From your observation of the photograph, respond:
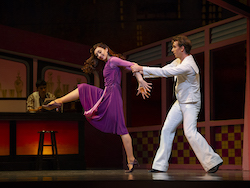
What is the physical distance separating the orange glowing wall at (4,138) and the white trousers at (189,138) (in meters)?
3.23

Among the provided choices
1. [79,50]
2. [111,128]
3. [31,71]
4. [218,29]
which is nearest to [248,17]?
[218,29]

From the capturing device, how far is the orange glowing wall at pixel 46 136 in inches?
256

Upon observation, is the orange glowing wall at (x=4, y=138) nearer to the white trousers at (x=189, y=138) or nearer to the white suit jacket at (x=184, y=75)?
the white trousers at (x=189, y=138)

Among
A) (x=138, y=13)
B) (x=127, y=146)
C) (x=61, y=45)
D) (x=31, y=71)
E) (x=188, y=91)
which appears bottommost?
(x=127, y=146)

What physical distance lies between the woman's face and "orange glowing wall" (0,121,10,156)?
2.92 m

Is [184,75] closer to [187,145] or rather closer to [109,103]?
[109,103]

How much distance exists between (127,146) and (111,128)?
0.87 ft

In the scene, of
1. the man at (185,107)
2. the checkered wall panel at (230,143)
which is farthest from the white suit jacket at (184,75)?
the checkered wall panel at (230,143)

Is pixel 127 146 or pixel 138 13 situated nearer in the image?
pixel 127 146

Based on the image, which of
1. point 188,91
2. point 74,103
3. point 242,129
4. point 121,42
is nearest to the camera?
point 188,91

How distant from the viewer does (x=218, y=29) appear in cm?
587

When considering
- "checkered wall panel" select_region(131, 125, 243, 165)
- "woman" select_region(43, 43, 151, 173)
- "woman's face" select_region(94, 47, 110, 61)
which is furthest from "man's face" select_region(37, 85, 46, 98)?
"woman's face" select_region(94, 47, 110, 61)

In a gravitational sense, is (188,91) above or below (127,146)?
above

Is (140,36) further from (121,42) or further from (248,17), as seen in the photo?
(248,17)
